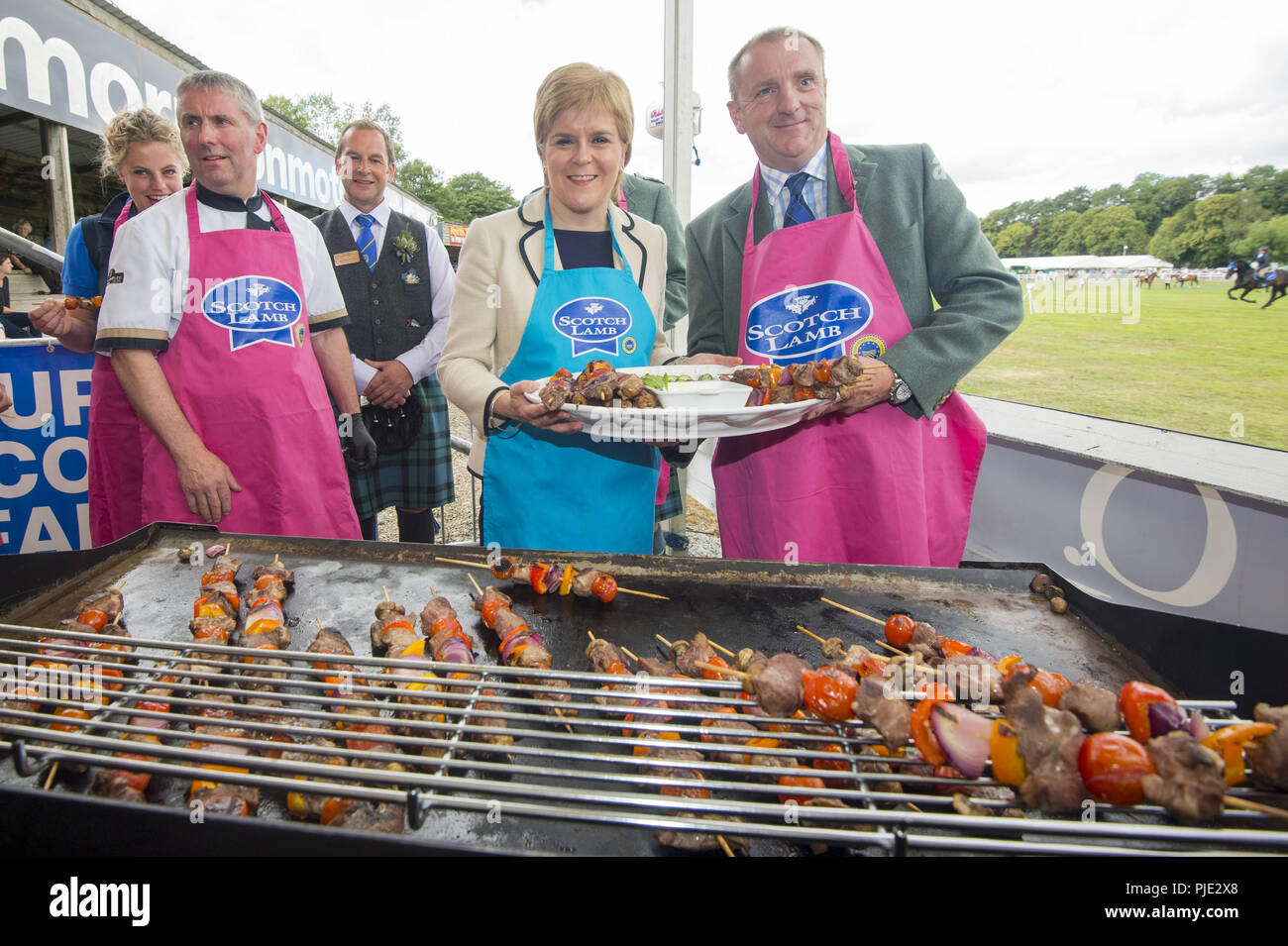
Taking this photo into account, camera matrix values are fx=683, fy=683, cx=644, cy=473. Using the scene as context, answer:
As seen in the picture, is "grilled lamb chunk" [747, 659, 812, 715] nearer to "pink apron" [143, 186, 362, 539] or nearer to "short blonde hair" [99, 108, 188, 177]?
"pink apron" [143, 186, 362, 539]

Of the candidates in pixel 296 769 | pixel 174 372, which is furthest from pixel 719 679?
pixel 174 372

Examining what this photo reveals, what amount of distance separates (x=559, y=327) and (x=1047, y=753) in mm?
2380

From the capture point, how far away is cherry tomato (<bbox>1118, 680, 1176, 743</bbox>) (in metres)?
1.41

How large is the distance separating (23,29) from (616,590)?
10003 mm

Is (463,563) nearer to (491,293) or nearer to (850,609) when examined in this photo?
(491,293)

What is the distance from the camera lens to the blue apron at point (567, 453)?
9.93ft

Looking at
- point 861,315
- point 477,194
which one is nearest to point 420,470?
point 861,315

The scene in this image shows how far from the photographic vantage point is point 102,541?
3.58 meters

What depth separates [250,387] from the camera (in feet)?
9.98

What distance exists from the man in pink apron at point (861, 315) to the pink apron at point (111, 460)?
10.2 ft

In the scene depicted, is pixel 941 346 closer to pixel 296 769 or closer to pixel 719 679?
pixel 719 679

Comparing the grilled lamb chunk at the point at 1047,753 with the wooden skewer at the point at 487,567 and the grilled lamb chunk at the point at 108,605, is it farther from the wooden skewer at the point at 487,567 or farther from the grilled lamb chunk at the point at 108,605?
the grilled lamb chunk at the point at 108,605

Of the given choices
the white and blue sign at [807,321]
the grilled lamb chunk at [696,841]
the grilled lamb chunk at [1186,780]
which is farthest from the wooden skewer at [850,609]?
the white and blue sign at [807,321]

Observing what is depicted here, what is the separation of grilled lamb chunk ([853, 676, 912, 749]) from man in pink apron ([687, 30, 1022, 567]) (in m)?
1.43
